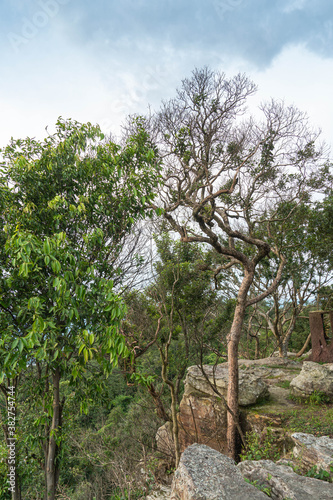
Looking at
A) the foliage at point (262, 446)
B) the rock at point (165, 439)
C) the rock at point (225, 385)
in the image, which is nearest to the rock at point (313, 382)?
the rock at point (225, 385)

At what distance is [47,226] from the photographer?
12.7 feet

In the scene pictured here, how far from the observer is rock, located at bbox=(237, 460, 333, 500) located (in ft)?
9.34

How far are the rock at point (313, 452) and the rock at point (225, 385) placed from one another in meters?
2.96

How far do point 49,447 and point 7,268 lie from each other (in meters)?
2.56

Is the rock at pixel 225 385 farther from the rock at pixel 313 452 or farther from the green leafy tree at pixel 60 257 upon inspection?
the green leafy tree at pixel 60 257

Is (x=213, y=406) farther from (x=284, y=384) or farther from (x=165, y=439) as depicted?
(x=284, y=384)

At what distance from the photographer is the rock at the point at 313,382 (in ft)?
24.9

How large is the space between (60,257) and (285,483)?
3232 millimetres

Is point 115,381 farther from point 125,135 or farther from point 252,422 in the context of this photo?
point 125,135

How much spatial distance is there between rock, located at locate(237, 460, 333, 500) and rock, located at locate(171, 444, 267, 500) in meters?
0.30

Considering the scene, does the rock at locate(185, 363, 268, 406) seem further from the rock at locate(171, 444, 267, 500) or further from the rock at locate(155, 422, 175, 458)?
the rock at locate(171, 444, 267, 500)

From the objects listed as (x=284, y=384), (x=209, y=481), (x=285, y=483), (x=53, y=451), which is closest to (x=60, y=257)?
(x=209, y=481)

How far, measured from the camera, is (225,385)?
8781mm

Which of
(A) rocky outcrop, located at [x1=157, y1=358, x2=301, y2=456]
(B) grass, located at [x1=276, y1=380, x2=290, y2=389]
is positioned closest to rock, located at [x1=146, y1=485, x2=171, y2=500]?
(A) rocky outcrop, located at [x1=157, y1=358, x2=301, y2=456]
